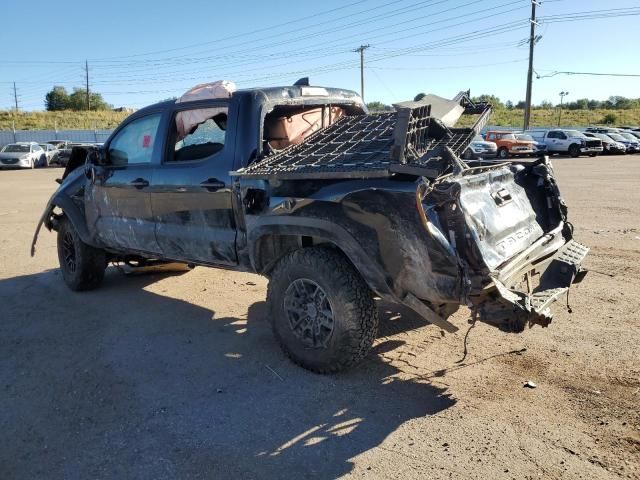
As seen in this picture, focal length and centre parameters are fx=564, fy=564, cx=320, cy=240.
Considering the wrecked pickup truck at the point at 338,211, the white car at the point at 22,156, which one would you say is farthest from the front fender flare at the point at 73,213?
the white car at the point at 22,156

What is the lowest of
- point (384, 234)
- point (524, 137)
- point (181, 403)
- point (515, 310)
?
point (181, 403)

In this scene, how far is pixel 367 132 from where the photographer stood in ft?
15.3

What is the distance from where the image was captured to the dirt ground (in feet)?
9.95

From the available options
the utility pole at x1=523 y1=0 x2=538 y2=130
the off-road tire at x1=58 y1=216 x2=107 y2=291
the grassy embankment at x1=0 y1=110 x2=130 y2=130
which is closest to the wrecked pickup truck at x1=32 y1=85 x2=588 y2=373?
the off-road tire at x1=58 y1=216 x2=107 y2=291

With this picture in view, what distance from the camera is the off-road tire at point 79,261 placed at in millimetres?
6312

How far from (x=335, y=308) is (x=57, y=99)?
301 feet

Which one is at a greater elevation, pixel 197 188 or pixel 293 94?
pixel 293 94

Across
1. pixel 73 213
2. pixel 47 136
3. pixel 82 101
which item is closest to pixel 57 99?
pixel 82 101

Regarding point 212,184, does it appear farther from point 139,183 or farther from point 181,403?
point 181,403

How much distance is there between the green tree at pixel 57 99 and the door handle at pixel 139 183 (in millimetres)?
88364

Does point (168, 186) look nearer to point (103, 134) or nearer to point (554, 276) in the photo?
point (554, 276)

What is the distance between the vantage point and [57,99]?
84.1 meters

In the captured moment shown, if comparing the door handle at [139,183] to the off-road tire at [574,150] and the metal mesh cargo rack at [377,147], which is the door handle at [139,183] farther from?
the off-road tire at [574,150]

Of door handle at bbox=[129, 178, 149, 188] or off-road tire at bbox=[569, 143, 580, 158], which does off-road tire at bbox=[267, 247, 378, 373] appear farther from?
off-road tire at bbox=[569, 143, 580, 158]
